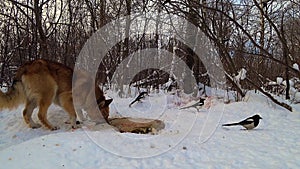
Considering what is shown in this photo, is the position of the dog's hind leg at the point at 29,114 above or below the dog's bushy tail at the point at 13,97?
below

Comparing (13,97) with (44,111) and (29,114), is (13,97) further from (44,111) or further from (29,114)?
(44,111)

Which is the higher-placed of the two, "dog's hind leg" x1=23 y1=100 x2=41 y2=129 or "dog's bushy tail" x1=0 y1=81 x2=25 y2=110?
"dog's bushy tail" x1=0 y1=81 x2=25 y2=110

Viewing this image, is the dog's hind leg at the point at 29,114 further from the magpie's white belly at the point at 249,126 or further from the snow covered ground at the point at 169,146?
the magpie's white belly at the point at 249,126

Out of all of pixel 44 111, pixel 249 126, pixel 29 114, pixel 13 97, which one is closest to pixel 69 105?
pixel 44 111

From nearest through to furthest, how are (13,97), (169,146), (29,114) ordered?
(169,146), (13,97), (29,114)

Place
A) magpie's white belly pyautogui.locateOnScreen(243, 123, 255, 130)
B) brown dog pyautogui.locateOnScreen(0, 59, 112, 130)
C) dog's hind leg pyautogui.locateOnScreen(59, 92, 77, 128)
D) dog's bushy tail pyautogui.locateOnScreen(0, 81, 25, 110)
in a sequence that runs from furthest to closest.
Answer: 1. dog's hind leg pyautogui.locateOnScreen(59, 92, 77, 128)
2. brown dog pyautogui.locateOnScreen(0, 59, 112, 130)
3. dog's bushy tail pyautogui.locateOnScreen(0, 81, 25, 110)
4. magpie's white belly pyautogui.locateOnScreen(243, 123, 255, 130)

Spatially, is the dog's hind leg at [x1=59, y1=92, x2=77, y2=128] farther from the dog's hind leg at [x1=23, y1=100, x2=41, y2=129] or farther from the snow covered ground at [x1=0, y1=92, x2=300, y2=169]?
the dog's hind leg at [x1=23, y1=100, x2=41, y2=129]

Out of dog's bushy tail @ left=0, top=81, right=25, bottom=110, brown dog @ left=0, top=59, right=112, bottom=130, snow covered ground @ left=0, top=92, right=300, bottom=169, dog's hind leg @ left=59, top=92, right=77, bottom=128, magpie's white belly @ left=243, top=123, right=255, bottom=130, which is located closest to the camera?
snow covered ground @ left=0, top=92, right=300, bottom=169

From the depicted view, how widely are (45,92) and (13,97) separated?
60 cm

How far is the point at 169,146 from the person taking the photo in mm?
4094

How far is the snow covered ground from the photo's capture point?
346cm

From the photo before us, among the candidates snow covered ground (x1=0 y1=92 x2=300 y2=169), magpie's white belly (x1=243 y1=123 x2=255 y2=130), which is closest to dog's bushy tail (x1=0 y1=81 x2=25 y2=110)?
snow covered ground (x1=0 y1=92 x2=300 y2=169)

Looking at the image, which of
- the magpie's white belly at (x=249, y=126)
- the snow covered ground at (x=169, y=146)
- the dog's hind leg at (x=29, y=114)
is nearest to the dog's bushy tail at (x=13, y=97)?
the dog's hind leg at (x=29, y=114)

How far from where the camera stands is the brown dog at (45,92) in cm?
601
